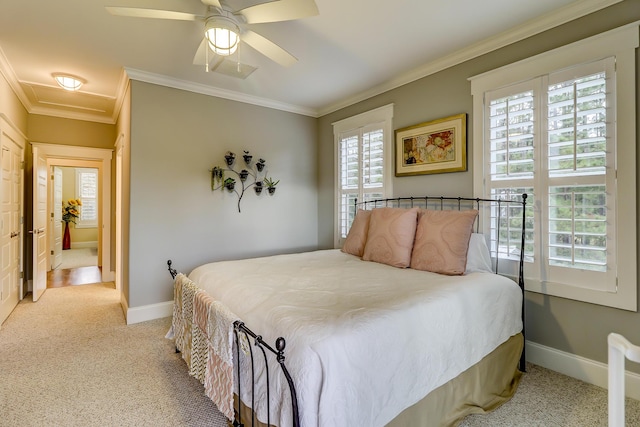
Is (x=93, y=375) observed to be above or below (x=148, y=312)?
below

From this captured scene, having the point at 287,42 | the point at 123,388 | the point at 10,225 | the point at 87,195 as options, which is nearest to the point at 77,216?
the point at 87,195

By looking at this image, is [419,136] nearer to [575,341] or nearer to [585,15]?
[585,15]

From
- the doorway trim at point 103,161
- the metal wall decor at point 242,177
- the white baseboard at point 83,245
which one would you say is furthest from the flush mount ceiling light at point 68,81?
the white baseboard at point 83,245

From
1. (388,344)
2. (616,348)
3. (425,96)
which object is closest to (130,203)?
(388,344)

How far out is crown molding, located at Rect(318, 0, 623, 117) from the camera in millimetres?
2238

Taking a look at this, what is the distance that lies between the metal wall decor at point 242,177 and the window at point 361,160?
988 millimetres

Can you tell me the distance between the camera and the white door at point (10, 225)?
3.40 metres

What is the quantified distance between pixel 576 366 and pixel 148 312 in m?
4.01

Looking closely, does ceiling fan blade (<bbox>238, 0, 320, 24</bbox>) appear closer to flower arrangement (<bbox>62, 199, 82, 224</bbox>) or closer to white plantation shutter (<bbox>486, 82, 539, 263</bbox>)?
white plantation shutter (<bbox>486, 82, 539, 263</bbox>)

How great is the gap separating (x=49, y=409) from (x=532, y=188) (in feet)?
12.3

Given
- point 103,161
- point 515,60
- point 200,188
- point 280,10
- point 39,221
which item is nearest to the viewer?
point 280,10

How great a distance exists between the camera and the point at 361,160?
408 centimetres

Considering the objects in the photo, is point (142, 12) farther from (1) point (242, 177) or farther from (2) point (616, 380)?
(2) point (616, 380)

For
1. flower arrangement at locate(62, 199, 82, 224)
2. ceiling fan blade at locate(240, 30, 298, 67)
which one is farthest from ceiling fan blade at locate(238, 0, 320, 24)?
flower arrangement at locate(62, 199, 82, 224)
